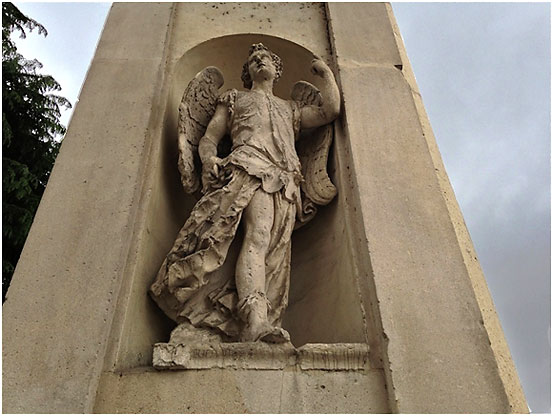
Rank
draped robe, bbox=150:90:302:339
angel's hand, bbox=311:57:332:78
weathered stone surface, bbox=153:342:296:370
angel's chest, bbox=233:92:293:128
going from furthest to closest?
angel's hand, bbox=311:57:332:78, angel's chest, bbox=233:92:293:128, draped robe, bbox=150:90:302:339, weathered stone surface, bbox=153:342:296:370

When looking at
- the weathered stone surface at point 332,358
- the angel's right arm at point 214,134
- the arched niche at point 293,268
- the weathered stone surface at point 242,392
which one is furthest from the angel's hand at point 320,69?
the weathered stone surface at point 242,392

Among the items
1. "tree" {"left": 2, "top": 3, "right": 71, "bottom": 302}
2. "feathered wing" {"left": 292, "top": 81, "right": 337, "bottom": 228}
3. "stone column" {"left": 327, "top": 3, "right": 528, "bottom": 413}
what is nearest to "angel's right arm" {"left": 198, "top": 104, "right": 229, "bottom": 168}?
"feathered wing" {"left": 292, "top": 81, "right": 337, "bottom": 228}

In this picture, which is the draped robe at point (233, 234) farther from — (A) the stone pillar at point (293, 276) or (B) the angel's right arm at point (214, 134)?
(A) the stone pillar at point (293, 276)

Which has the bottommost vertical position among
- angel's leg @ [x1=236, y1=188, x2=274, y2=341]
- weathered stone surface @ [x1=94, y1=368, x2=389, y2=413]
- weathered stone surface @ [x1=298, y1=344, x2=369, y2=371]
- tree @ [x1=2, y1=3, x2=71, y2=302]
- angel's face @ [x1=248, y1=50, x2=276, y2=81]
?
weathered stone surface @ [x1=94, y1=368, x2=389, y2=413]

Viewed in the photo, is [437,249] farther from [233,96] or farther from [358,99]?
[233,96]

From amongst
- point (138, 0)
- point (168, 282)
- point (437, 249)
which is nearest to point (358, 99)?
point (437, 249)

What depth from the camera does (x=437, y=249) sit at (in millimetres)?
3785

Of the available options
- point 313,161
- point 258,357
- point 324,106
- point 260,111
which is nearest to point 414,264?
point 258,357

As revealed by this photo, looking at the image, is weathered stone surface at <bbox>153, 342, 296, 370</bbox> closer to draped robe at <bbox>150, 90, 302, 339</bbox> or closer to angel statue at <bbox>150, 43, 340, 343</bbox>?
angel statue at <bbox>150, 43, 340, 343</bbox>

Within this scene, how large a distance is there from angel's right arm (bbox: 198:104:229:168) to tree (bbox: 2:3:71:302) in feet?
18.7

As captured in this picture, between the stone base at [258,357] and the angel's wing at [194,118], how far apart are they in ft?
5.22

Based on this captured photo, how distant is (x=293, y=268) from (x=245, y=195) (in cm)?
100

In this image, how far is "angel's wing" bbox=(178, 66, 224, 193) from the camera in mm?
4504

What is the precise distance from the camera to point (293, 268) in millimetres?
4801
